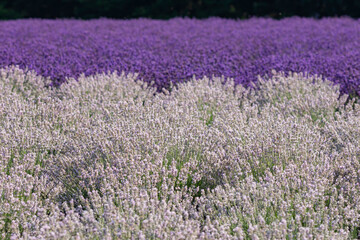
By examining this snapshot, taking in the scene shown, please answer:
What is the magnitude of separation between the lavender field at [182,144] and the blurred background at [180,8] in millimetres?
5672

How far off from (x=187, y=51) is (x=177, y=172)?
3.29 m

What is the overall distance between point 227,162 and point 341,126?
100cm

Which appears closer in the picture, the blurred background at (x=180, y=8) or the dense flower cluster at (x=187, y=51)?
the dense flower cluster at (x=187, y=51)

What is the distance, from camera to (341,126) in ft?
10.7

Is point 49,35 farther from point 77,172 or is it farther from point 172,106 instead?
point 77,172

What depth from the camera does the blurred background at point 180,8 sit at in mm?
11422

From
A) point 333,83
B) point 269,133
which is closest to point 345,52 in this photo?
point 333,83

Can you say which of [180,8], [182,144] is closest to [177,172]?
[182,144]

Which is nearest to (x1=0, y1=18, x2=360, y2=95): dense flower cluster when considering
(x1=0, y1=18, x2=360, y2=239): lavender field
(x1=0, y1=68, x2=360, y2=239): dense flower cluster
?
(x1=0, y1=18, x2=360, y2=239): lavender field

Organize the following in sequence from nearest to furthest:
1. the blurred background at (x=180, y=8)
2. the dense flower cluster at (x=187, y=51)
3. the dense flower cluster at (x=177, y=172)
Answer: the dense flower cluster at (x=177, y=172), the dense flower cluster at (x=187, y=51), the blurred background at (x=180, y=8)

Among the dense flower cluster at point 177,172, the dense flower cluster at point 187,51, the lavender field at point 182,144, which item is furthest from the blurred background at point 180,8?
the dense flower cluster at point 177,172

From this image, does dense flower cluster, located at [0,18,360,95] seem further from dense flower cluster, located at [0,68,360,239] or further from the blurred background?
the blurred background

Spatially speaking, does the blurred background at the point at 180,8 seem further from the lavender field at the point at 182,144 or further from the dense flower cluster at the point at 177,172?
the dense flower cluster at the point at 177,172

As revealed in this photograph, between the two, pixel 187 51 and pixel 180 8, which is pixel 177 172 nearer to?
pixel 187 51
